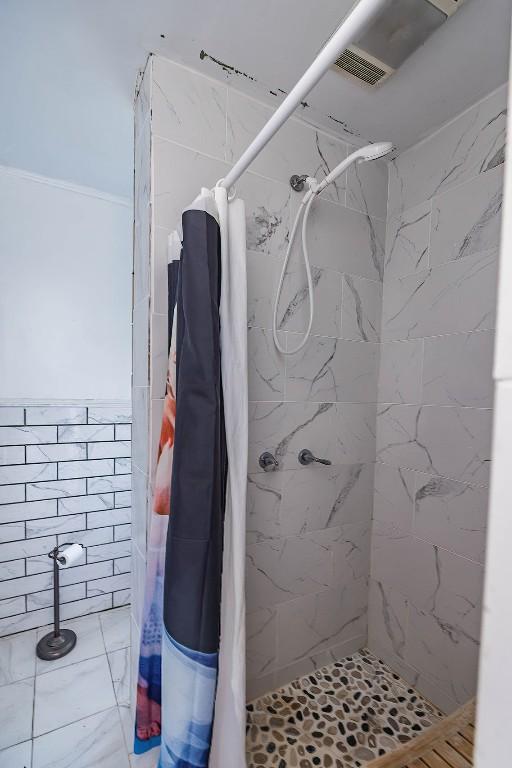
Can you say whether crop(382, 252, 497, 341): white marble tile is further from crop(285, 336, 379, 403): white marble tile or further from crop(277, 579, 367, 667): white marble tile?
crop(277, 579, 367, 667): white marble tile

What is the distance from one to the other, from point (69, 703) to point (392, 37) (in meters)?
2.59

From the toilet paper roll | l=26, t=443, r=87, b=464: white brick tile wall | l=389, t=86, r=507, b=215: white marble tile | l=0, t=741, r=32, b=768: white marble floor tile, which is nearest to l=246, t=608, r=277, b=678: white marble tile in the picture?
l=0, t=741, r=32, b=768: white marble floor tile

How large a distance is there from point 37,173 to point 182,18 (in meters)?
1.20

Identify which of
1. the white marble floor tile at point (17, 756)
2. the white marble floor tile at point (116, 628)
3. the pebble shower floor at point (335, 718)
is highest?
the pebble shower floor at point (335, 718)

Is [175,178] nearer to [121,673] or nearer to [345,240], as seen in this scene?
[345,240]

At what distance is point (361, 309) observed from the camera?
150 centimetres

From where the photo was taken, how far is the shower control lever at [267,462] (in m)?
1.25

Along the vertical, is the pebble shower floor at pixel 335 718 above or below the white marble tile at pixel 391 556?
below

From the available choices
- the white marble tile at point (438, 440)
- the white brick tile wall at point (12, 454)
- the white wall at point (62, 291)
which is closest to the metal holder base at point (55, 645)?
the white brick tile wall at point (12, 454)

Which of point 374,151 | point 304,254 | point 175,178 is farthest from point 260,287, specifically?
point 374,151

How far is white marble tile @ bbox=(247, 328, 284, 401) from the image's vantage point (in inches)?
48.7

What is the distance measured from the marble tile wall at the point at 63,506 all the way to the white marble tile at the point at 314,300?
1.20 metres

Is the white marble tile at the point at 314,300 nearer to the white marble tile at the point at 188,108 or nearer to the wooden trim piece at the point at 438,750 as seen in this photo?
the white marble tile at the point at 188,108

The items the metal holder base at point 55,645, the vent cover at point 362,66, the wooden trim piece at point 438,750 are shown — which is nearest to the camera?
the wooden trim piece at point 438,750
